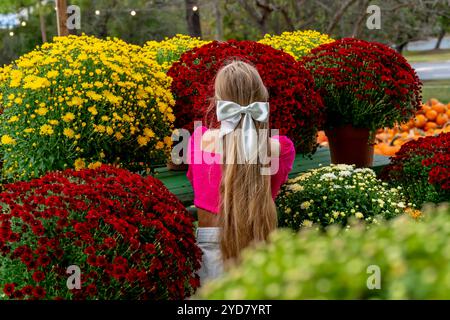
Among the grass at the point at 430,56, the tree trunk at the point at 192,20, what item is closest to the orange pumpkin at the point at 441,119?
the tree trunk at the point at 192,20

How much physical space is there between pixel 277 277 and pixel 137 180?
6.05 ft

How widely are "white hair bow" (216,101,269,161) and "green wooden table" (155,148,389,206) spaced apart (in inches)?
50.0

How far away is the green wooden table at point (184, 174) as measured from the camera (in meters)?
4.14

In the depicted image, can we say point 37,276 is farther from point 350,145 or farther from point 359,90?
point 350,145

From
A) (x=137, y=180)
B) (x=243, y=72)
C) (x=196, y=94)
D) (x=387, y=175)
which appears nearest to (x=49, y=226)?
(x=137, y=180)

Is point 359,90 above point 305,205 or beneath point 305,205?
above

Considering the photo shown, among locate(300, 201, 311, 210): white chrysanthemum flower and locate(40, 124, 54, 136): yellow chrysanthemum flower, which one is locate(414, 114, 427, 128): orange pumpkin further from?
locate(40, 124, 54, 136): yellow chrysanthemum flower

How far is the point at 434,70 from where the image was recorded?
2094cm

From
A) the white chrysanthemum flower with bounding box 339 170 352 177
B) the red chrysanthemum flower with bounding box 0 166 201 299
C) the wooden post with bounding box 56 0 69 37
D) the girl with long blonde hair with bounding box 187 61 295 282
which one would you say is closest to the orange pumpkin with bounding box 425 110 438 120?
the wooden post with bounding box 56 0 69 37

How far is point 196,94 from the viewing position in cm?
426

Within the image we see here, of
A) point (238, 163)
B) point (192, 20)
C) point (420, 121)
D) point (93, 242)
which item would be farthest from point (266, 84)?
point (192, 20)

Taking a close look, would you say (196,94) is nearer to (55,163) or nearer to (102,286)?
(55,163)

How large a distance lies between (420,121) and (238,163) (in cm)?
625

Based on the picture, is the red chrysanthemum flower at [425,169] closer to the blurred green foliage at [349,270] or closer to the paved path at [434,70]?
the blurred green foliage at [349,270]
